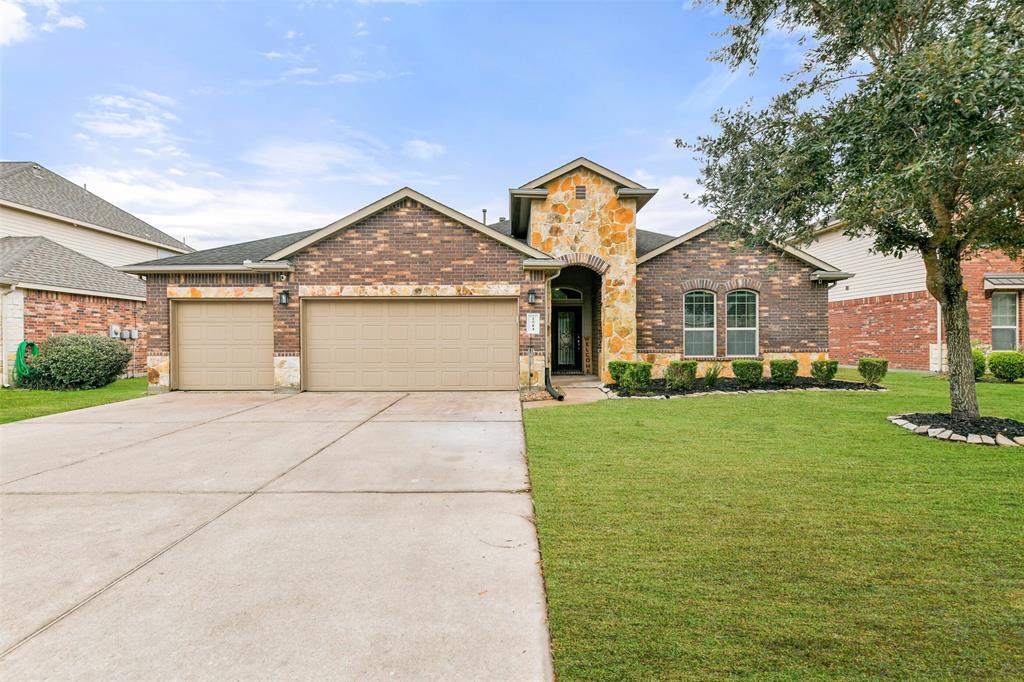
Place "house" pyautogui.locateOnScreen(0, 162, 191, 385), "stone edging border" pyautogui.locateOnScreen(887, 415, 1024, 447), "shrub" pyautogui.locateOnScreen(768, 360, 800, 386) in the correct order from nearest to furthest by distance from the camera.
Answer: "stone edging border" pyautogui.locateOnScreen(887, 415, 1024, 447) → "shrub" pyautogui.locateOnScreen(768, 360, 800, 386) → "house" pyautogui.locateOnScreen(0, 162, 191, 385)

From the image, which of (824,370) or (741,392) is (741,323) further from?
(741,392)

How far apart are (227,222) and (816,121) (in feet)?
160

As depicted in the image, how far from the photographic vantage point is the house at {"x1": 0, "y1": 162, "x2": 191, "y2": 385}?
14.3m

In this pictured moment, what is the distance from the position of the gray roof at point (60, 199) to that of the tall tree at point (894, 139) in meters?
24.6

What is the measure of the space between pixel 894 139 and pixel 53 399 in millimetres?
17360

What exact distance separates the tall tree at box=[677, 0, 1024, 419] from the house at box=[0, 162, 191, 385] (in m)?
19.1

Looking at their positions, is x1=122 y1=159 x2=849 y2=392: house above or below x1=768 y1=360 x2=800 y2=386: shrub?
above

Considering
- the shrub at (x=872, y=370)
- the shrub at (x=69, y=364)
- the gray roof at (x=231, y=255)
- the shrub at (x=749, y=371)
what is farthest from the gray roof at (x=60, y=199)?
the shrub at (x=872, y=370)

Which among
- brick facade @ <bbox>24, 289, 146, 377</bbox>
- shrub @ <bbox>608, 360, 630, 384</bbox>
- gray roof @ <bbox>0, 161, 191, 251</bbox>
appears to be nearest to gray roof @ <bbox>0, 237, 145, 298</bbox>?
brick facade @ <bbox>24, 289, 146, 377</bbox>

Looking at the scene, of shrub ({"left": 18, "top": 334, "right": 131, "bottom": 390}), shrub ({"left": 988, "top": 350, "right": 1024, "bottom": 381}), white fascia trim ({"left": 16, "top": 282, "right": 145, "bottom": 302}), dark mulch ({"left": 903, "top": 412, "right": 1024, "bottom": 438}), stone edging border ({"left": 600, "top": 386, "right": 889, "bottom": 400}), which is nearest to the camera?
dark mulch ({"left": 903, "top": 412, "right": 1024, "bottom": 438})

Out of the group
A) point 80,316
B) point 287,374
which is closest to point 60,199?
point 80,316

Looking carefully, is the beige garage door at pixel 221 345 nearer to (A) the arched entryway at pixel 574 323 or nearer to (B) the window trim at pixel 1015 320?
(A) the arched entryway at pixel 574 323

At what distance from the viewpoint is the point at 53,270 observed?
617 inches

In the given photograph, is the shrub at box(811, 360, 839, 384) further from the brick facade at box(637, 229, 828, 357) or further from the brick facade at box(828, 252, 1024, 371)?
the brick facade at box(828, 252, 1024, 371)
